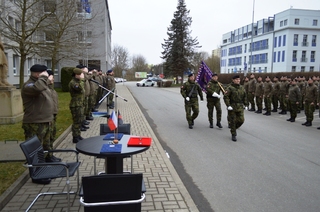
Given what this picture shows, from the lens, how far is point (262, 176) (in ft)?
18.4

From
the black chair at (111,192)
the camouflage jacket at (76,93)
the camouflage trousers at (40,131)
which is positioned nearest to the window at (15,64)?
the camouflage jacket at (76,93)

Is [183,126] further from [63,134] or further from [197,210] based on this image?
[197,210]

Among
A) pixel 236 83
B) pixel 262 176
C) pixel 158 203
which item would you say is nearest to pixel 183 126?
pixel 236 83

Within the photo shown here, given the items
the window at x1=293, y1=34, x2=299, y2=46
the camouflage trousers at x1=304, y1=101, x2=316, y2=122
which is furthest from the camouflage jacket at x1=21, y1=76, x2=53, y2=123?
the window at x1=293, y1=34, x2=299, y2=46

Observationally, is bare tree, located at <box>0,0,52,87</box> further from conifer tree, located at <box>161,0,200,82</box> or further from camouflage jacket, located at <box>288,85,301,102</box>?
conifer tree, located at <box>161,0,200,82</box>

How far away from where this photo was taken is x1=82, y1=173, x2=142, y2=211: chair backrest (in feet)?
8.87

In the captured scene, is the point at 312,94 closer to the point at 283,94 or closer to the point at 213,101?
the point at 283,94

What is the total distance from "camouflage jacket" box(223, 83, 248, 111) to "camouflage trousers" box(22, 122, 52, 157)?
17.6ft

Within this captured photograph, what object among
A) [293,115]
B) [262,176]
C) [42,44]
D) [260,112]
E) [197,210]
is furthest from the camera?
[42,44]

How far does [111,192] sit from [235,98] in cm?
652

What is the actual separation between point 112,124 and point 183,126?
23.8 feet

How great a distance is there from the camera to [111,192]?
9.14 ft

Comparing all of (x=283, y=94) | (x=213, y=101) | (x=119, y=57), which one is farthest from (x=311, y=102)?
(x=119, y=57)

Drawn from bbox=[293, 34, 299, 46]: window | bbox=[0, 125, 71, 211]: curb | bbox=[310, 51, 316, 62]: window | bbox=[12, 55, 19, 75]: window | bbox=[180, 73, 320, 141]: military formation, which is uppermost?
bbox=[293, 34, 299, 46]: window
